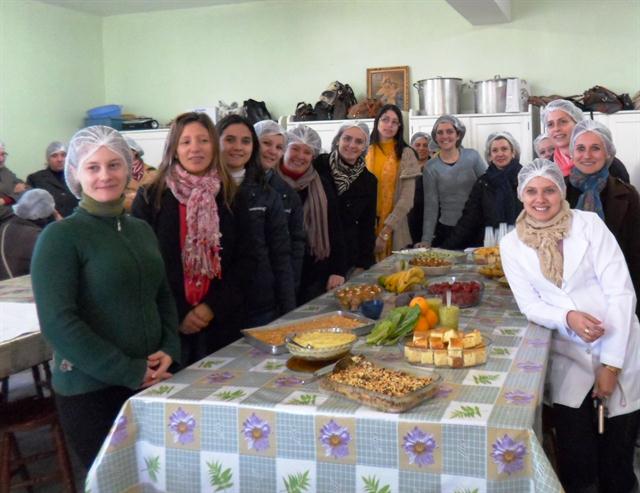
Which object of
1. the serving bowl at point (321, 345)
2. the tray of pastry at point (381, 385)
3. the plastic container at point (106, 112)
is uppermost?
the plastic container at point (106, 112)

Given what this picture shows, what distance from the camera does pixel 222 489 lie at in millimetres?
1683

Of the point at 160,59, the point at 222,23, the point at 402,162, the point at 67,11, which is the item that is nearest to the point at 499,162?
the point at 402,162

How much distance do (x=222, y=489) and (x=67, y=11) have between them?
753 cm

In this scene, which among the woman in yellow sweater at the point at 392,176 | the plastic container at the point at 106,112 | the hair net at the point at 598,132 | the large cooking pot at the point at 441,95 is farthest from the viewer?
the plastic container at the point at 106,112

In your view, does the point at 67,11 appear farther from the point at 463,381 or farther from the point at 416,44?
the point at 463,381

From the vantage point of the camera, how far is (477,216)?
176 inches

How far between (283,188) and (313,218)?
0.45m

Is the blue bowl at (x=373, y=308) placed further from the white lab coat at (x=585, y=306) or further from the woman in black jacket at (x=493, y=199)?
the woman in black jacket at (x=493, y=199)

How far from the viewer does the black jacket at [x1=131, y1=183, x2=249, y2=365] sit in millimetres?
2396

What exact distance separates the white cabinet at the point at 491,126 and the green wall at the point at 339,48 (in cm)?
67

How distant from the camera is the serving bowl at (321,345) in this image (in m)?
1.92

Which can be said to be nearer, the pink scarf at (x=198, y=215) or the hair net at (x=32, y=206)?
the pink scarf at (x=198, y=215)

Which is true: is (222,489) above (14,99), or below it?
below

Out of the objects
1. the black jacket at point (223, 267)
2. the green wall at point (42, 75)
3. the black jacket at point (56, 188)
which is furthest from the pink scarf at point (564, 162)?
the green wall at point (42, 75)
